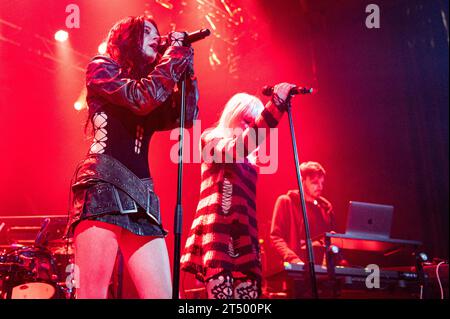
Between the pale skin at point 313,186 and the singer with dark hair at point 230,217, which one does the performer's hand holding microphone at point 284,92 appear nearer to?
the singer with dark hair at point 230,217

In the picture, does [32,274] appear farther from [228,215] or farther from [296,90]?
[296,90]

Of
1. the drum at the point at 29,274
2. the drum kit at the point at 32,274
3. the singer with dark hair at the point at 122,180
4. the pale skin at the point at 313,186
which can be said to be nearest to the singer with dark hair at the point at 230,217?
the singer with dark hair at the point at 122,180

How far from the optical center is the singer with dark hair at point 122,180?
1.54m

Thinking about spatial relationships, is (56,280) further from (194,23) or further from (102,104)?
(194,23)

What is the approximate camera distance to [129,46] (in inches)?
74.6

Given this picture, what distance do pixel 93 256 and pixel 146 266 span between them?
221mm

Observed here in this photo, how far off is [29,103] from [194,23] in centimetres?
249

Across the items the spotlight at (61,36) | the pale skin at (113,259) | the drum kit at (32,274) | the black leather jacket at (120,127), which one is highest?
the spotlight at (61,36)

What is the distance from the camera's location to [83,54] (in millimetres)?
5734

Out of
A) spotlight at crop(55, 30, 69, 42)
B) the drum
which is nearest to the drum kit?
the drum

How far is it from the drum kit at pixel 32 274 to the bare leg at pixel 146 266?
1.51 metres

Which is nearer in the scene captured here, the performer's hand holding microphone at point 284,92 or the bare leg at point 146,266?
the bare leg at point 146,266

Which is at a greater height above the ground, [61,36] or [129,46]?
[61,36]

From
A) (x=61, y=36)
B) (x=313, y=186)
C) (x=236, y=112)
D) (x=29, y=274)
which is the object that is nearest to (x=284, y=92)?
(x=236, y=112)
